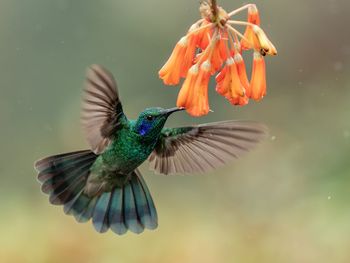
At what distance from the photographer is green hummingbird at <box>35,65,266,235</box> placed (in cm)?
331

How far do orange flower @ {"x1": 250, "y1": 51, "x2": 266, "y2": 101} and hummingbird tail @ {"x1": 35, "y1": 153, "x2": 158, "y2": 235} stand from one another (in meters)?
1.16

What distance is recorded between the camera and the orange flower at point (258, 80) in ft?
9.53

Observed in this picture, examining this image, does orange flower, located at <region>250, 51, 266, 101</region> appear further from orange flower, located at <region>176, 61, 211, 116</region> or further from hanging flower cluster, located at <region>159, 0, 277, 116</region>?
orange flower, located at <region>176, 61, 211, 116</region>

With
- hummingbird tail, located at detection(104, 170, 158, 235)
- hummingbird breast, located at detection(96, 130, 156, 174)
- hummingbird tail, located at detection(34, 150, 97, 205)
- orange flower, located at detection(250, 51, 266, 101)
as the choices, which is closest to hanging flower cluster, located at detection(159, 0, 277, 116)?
orange flower, located at detection(250, 51, 266, 101)

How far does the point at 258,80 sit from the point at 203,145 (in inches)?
28.3

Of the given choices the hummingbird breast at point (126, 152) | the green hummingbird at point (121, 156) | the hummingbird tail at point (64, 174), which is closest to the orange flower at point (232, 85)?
the green hummingbird at point (121, 156)

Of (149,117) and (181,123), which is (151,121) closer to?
(149,117)

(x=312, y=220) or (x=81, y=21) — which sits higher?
(x=81, y=21)

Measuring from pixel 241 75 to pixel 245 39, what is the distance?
0.14m

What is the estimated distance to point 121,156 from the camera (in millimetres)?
3742

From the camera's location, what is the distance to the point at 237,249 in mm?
5621

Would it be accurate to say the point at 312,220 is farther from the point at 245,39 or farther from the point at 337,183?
the point at 245,39

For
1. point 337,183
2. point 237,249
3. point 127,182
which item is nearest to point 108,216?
point 127,182

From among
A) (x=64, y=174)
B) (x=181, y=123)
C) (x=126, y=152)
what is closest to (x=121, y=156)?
(x=126, y=152)
